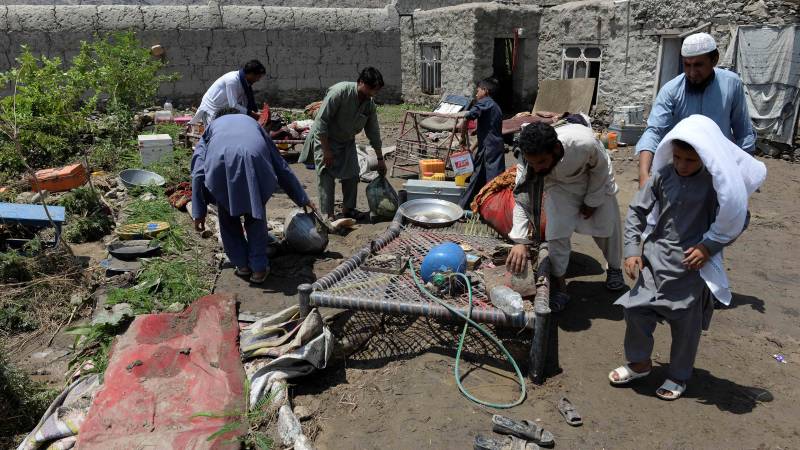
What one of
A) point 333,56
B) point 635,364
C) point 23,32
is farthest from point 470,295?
point 23,32

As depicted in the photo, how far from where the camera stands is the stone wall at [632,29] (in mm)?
7238

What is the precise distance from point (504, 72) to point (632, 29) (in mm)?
3674

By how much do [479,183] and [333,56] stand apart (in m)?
8.47

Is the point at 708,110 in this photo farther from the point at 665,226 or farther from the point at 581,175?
the point at 665,226

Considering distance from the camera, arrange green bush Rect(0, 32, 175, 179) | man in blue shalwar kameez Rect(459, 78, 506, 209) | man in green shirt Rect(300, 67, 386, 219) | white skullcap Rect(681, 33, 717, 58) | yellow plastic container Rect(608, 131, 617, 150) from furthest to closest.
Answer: yellow plastic container Rect(608, 131, 617, 150), green bush Rect(0, 32, 175, 179), man in blue shalwar kameez Rect(459, 78, 506, 209), man in green shirt Rect(300, 67, 386, 219), white skullcap Rect(681, 33, 717, 58)

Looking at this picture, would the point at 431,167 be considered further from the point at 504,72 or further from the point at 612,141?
the point at 504,72

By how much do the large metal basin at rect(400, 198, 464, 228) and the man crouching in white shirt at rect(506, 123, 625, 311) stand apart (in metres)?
1.09

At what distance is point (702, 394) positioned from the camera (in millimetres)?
2707

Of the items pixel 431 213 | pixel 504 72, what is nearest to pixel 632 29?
pixel 504 72

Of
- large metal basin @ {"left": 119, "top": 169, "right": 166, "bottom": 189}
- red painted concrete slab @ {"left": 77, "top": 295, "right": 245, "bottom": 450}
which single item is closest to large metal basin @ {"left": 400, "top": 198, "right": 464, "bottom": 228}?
red painted concrete slab @ {"left": 77, "top": 295, "right": 245, "bottom": 450}

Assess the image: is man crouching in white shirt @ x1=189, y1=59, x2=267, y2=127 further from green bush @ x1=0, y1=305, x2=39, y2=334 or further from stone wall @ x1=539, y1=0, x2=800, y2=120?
stone wall @ x1=539, y1=0, x2=800, y2=120

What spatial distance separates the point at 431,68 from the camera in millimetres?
12312

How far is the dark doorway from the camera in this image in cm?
1171

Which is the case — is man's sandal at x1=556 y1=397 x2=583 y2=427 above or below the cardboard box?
below
